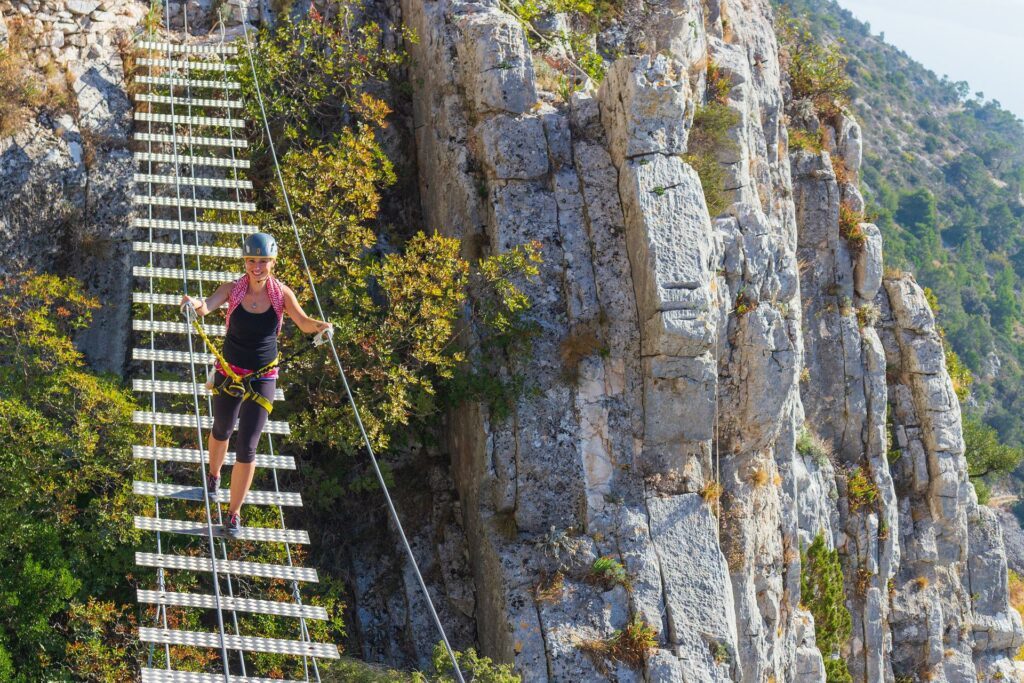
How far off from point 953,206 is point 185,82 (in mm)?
70734

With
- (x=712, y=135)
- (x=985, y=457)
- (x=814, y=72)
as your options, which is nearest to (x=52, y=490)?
(x=712, y=135)

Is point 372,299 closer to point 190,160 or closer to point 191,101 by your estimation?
point 190,160

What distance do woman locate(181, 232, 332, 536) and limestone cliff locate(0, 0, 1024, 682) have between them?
4.47 meters

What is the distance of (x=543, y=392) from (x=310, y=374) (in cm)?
288

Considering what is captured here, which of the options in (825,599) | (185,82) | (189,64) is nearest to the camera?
(185,82)

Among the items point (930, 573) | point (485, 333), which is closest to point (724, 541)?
point (485, 333)

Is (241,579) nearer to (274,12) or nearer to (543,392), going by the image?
(543,392)

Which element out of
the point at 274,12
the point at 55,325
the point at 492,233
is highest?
the point at 274,12

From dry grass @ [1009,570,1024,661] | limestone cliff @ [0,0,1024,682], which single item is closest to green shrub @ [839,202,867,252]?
limestone cliff @ [0,0,1024,682]

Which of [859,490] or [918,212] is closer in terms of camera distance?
[859,490]

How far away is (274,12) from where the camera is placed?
18.1m

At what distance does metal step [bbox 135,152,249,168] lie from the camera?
15.3 m

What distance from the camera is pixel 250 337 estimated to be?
10133mm

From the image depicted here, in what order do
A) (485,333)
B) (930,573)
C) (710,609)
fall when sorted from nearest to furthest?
(710,609) → (485,333) → (930,573)
